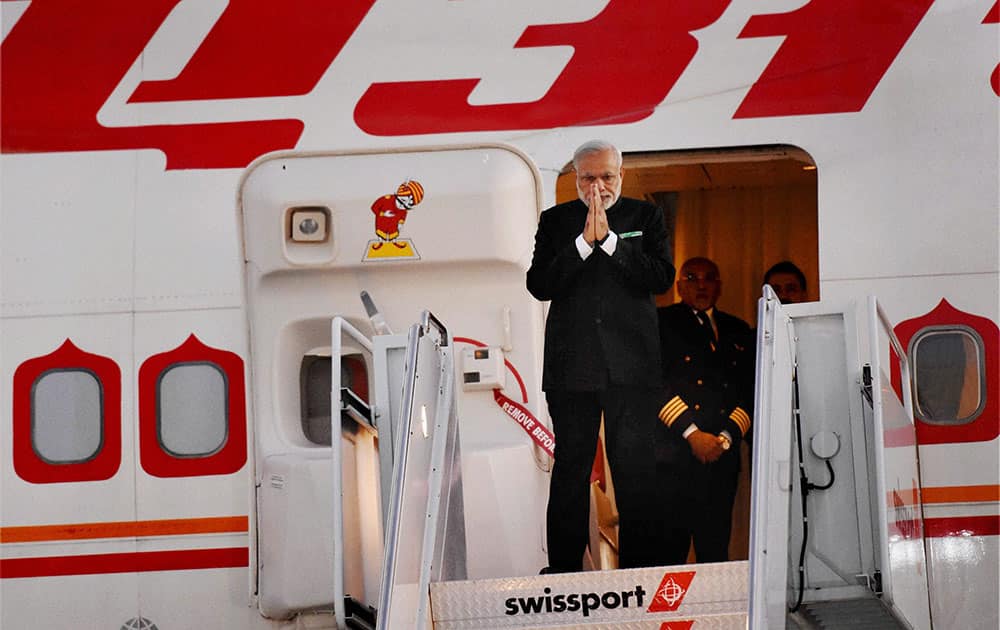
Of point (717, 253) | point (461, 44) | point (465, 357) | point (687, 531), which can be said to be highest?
point (461, 44)

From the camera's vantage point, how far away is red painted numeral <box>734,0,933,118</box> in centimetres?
611

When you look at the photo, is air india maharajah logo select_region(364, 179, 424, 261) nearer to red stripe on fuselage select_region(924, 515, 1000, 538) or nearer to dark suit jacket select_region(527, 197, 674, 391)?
dark suit jacket select_region(527, 197, 674, 391)

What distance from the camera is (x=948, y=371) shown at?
6.04 m

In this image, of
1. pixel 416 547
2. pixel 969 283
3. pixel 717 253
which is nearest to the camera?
pixel 416 547

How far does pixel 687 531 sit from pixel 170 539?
2063 millimetres

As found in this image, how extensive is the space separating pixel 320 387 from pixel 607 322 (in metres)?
1.20

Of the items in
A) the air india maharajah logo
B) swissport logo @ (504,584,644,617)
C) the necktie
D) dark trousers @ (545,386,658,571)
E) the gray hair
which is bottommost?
swissport logo @ (504,584,644,617)

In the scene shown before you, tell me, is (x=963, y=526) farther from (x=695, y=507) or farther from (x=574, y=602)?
(x=574, y=602)

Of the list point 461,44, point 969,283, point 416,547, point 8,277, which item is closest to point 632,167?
point 461,44

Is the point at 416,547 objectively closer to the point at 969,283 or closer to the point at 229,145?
the point at 229,145

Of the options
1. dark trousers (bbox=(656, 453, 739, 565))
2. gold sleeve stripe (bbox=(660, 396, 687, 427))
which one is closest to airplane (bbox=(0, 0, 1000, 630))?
dark trousers (bbox=(656, 453, 739, 565))

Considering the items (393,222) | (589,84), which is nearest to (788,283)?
(589,84)

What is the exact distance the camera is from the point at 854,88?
240 inches

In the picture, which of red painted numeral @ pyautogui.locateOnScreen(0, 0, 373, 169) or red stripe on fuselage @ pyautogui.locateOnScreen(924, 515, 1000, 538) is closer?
red stripe on fuselage @ pyautogui.locateOnScreen(924, 515, 1000, 538)
